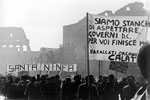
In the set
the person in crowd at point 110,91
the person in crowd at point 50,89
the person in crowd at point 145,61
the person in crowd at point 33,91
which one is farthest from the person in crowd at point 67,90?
the person in crowd at point 145,61

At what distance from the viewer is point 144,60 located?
184 centimetres

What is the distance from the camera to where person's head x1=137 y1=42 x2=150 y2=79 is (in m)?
1.81

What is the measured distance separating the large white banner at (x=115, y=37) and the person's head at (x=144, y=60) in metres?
7.50

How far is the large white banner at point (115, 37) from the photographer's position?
944cm

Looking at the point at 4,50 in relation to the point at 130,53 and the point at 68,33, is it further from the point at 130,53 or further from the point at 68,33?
the point at 130,53

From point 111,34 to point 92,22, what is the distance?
0.47m

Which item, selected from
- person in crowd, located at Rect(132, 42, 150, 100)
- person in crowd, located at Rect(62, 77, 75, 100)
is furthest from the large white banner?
person in crowd, located at Rect(132, 42, 150, 100)

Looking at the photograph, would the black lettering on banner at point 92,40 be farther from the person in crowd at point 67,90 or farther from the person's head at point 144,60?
the person's head at point 144,60

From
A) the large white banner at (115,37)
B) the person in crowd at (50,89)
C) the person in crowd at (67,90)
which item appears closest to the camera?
the large white banner at (115,37)

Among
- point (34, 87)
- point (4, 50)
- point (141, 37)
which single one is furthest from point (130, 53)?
point (4, 50)

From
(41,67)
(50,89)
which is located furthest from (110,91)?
(41,67)

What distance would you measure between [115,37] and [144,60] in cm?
791

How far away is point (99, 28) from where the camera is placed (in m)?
9.77

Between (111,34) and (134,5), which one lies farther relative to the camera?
(134,5)
